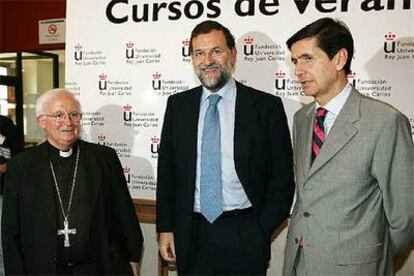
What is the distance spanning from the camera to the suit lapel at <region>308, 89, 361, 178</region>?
5.56 feet

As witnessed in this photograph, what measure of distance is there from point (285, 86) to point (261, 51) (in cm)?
26

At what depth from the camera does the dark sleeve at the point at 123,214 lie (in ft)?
7.53

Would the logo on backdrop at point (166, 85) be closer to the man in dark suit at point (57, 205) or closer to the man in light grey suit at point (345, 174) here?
the man in dark suit at point (57, 205)

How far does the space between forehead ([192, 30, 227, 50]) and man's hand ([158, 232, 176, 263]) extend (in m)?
0.90

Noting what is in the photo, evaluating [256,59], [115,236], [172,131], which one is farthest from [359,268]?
[256,59]

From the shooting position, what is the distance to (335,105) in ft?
5.84

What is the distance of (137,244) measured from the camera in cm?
233

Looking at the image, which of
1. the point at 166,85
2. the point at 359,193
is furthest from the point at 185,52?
the point at 359,193

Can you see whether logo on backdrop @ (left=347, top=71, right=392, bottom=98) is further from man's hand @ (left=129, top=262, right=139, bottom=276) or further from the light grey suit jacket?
man's hand @ (left=129, top=262, right=139, bottom=276)

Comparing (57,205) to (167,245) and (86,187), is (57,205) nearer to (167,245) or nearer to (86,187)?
(86,187)

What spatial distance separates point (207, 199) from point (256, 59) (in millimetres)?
1051

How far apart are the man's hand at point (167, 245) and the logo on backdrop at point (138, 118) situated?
3.16 feet

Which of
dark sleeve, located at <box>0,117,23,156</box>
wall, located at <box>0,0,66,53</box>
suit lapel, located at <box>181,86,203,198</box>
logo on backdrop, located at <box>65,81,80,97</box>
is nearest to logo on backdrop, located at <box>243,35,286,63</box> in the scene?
suit lapel, located at <box>181,86,203,198</box>

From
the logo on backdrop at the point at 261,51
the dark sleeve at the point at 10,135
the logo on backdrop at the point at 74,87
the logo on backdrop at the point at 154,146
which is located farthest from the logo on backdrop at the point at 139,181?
the dark sleeve at the point at 10,135
